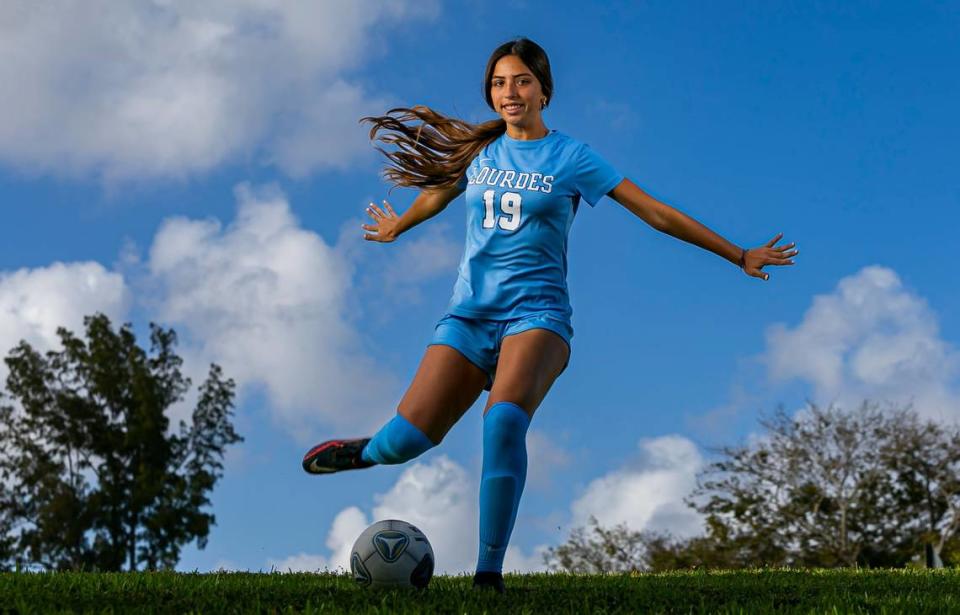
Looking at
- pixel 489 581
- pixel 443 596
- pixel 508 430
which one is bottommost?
pixel 443 596

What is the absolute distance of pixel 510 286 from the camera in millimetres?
6324

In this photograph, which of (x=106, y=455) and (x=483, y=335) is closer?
(x=483, y=335)

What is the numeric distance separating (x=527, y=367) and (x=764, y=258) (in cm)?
171

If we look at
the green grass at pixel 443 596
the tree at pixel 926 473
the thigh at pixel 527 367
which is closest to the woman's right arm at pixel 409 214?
the thigh at pixel 527 367

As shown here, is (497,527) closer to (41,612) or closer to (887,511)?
(41,612)

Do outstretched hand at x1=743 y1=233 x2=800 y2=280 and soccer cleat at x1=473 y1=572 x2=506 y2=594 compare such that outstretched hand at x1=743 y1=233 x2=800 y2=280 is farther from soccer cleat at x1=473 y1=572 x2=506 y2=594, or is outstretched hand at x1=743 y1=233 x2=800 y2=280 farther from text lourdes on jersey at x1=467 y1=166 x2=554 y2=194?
soccer cleat at x1=473 y1=572 x2=506 y2=594

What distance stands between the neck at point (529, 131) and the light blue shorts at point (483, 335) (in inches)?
50.1

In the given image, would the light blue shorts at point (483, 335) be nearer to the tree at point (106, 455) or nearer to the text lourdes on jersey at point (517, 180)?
the text lourdes on jersey at point (517, 180)

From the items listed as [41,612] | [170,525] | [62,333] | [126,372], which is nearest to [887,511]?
[170,525]

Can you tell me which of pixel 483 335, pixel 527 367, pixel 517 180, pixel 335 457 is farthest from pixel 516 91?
pixel 335 457

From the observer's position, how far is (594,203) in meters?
6.67

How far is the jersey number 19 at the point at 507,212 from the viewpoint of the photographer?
6410mm

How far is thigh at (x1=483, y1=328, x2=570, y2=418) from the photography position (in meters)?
6.00

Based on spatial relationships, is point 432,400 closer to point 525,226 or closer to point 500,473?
point 500,473
